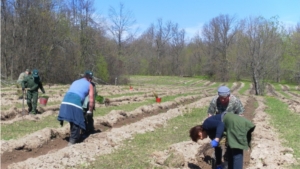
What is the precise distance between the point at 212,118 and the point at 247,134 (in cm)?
63

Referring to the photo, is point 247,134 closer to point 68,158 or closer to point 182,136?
point 68,158

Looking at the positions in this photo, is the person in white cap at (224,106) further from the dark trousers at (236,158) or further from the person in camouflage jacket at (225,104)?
the dark trousers at (236,158)

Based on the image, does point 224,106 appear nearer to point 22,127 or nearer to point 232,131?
point 232,131

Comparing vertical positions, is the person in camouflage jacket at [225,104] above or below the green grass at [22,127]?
above

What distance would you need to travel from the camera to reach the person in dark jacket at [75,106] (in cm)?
792

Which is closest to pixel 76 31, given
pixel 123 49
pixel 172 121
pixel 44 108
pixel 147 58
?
pixel 123 49

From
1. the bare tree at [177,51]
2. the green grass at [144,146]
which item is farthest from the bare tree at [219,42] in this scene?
the green grass at [144,146]

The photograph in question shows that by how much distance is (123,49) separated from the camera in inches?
2362

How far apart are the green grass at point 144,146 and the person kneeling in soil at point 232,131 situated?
1.69 metres

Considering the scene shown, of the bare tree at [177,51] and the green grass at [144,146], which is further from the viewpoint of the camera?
the bare tree at [177,51]

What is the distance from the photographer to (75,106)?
7.96 m

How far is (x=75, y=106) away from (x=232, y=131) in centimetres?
405

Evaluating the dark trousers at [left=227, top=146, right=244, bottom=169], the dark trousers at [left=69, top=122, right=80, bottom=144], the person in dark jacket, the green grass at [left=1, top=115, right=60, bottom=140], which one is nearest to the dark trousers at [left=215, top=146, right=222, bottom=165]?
the dark trousers at [left=227, top=146, right=244, bottom=169]

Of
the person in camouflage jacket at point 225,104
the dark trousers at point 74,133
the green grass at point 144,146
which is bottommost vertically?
the green grass at point 144,146
